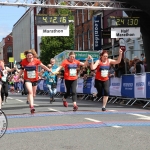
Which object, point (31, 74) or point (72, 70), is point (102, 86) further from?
point (31, 74)

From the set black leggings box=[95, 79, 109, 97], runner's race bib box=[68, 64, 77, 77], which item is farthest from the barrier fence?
runner's race bib box=[68, 64, 77, 77]

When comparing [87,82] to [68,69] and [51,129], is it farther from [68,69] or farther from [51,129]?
[51,129]

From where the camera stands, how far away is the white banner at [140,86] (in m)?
14.9

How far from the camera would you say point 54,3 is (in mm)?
19500

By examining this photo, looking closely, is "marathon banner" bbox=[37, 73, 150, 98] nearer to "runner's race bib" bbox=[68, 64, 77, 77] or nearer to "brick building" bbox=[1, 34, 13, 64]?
"runner's race bib" bbox=[68, 64, 77, 77]

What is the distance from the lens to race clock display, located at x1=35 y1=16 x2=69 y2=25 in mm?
19250

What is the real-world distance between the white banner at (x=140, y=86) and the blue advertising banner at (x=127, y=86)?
0.33 metres

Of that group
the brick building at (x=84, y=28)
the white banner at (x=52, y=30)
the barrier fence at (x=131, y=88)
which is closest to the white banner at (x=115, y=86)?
the barrier fence at (x=131, y=88)

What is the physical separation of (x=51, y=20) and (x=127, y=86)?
5.37 meters

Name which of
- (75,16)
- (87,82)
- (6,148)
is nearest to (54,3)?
(87,82)

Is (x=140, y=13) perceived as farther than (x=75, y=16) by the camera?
No

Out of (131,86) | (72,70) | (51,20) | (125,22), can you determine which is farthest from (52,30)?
(72,70)

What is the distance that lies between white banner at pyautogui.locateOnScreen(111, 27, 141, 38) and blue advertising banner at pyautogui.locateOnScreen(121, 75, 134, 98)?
372 centimetres

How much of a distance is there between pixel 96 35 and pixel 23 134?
31495 millimetres
